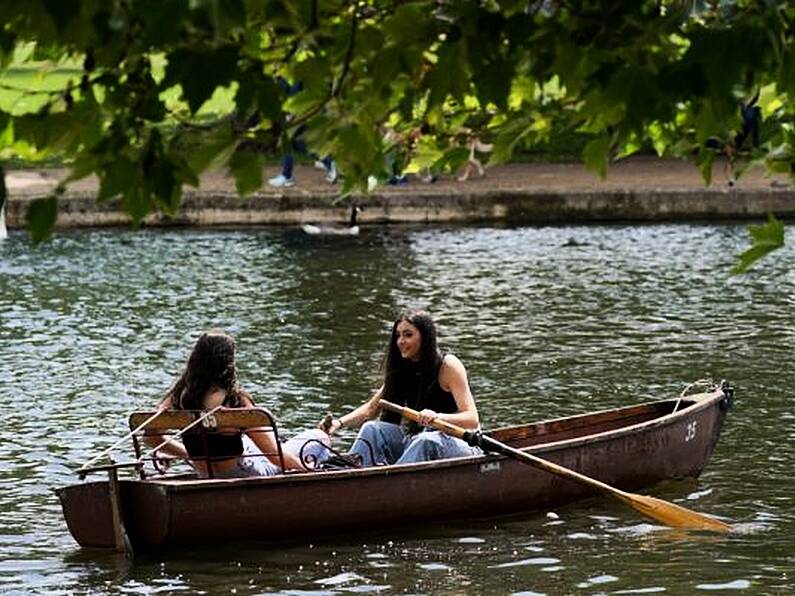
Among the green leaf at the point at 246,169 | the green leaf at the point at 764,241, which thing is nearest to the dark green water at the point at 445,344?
the green leaf at the point at 764,241

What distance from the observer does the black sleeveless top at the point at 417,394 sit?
13383 millimetres

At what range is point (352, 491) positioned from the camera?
12688 mm

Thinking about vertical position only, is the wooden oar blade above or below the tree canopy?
below

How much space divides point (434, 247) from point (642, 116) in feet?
71.7

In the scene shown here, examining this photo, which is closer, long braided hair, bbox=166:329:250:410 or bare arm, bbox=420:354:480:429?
long braided hair, bbox=166:329:250:410

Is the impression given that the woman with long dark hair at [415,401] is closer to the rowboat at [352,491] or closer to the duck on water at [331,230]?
the rowboat at [352,491]

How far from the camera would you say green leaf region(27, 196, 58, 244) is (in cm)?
544

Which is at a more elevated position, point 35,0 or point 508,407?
point 35,0

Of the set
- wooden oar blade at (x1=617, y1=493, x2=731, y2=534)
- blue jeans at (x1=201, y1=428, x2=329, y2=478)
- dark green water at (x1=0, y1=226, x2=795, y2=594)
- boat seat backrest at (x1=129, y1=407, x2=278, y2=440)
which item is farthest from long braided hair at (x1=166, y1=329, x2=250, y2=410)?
wooden oar blade at (x1=617, y1=493, x2=731, y2=534)

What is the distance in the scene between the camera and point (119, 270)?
25438 millimetres

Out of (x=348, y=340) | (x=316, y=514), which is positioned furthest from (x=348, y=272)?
(x=316, y=514)

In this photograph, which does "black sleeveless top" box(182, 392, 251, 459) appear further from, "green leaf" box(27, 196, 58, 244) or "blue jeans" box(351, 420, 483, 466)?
"green leaf" box(27, 196, 58, 244)

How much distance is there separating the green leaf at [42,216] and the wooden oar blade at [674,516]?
27.2ft

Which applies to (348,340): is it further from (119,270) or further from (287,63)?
(287,63)
